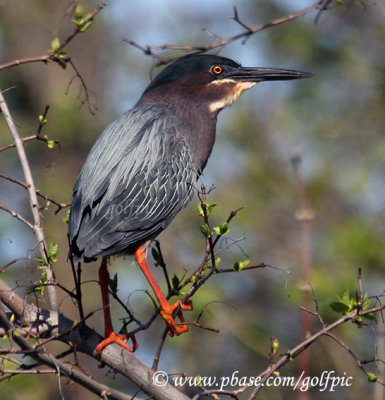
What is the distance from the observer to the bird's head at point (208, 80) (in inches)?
183

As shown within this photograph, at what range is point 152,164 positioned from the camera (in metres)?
4.07

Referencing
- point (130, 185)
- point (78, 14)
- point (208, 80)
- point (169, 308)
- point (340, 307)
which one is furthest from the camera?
point (208, 80)

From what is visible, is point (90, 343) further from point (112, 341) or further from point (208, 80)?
point (208, 80)

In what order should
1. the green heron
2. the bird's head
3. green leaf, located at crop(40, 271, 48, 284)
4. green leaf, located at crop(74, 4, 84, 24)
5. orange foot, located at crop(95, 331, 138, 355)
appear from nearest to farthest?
green leaf, located at crop(40, 271, 48, 284), orange foot, located at crop(95, 331, 138, 355), green leaf, located at crop(74, 4, 84, 24), the green heron, the bird's head

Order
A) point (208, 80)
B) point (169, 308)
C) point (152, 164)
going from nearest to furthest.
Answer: point (169, 308) → point (152, 164) → point (208, 80)

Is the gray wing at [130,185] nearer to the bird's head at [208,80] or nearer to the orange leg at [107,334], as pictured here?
the orange leg at [107,334]

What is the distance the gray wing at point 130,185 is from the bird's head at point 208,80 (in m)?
0.38

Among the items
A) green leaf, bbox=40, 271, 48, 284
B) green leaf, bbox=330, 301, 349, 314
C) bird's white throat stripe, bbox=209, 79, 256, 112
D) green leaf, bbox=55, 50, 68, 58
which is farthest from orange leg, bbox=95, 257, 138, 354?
bird's white throat stripe, bbox=209, 79, 256, 112

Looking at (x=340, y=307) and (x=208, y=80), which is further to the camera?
(x=208, y=80)

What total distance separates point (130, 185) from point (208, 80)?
1.09 meters

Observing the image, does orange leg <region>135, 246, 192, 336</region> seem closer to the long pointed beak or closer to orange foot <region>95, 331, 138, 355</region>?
orange foot <region>95, 331, 138, 355</region>

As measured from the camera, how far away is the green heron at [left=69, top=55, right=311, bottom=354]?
3701 millimetres

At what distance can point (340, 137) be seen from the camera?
8.09 m

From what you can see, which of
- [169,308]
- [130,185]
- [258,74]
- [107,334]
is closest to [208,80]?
[258,74]
